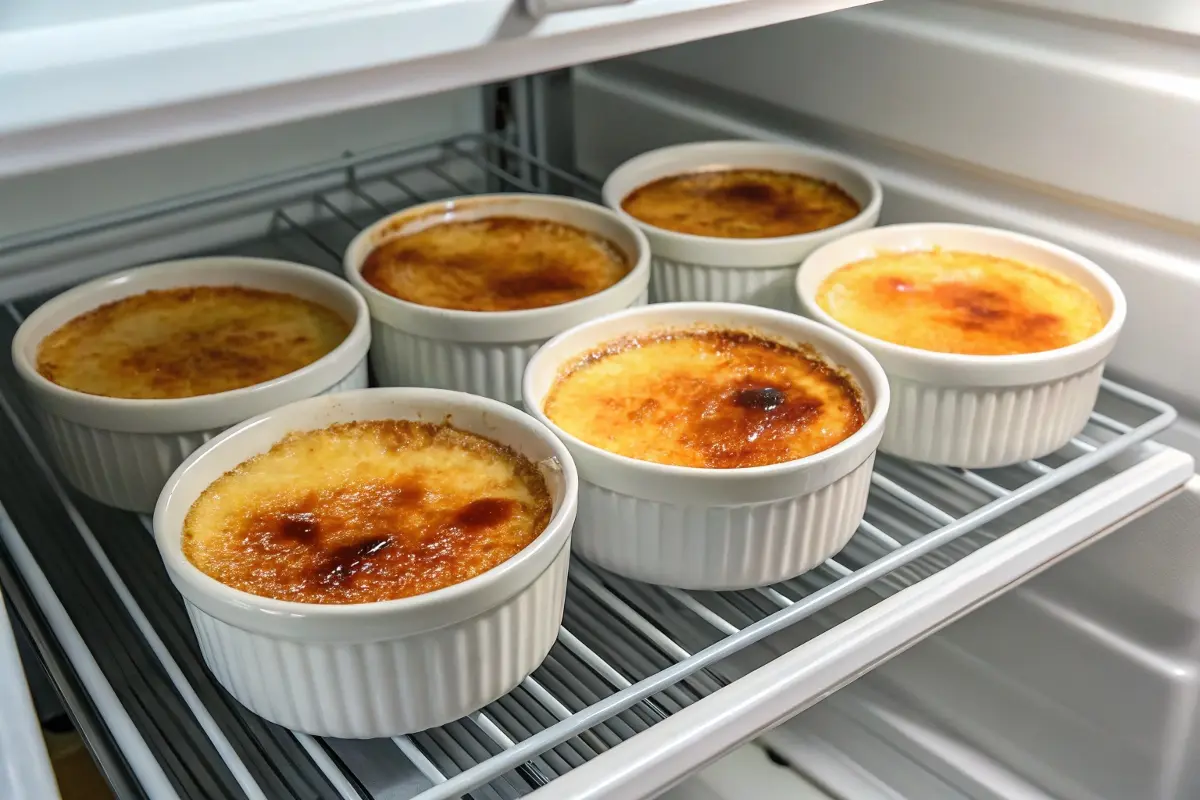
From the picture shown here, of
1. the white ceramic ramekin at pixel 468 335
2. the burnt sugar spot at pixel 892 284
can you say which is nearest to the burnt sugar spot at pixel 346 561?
the white ceramic ramekin at pixel 468 335

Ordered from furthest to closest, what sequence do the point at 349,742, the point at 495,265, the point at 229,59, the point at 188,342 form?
the point at 495,265, the point at 188,342, the point at 349,742, the point at 229,59

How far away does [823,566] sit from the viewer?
0.84m

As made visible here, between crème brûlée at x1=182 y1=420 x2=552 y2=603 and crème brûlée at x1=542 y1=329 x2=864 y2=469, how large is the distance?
0.28 feet

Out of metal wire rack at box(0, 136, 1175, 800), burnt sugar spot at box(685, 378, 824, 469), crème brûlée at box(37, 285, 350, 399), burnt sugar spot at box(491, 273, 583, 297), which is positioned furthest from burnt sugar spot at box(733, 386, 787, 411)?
crème brûlée at box(37, 285, 350, 399)

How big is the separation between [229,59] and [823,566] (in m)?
0.56

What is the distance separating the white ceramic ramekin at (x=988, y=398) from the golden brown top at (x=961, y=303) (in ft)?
0.13

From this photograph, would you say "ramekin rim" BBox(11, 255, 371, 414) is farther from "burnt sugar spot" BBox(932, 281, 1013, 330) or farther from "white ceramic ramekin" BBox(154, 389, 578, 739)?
"burnt sugar spot" BBox(932, 281, 1013, 330)

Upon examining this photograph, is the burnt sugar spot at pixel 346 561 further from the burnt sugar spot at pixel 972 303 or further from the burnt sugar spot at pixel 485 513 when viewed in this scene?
the burnt sugar spot at pixel 972 303

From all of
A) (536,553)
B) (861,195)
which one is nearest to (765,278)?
(861,195)

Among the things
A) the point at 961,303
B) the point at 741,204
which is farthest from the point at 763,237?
the point at 961,303

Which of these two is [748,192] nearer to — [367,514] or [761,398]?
[761,398]

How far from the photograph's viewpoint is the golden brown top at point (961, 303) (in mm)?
875

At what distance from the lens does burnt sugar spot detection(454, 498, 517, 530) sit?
0.68 metres

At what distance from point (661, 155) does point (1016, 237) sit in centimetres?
37
